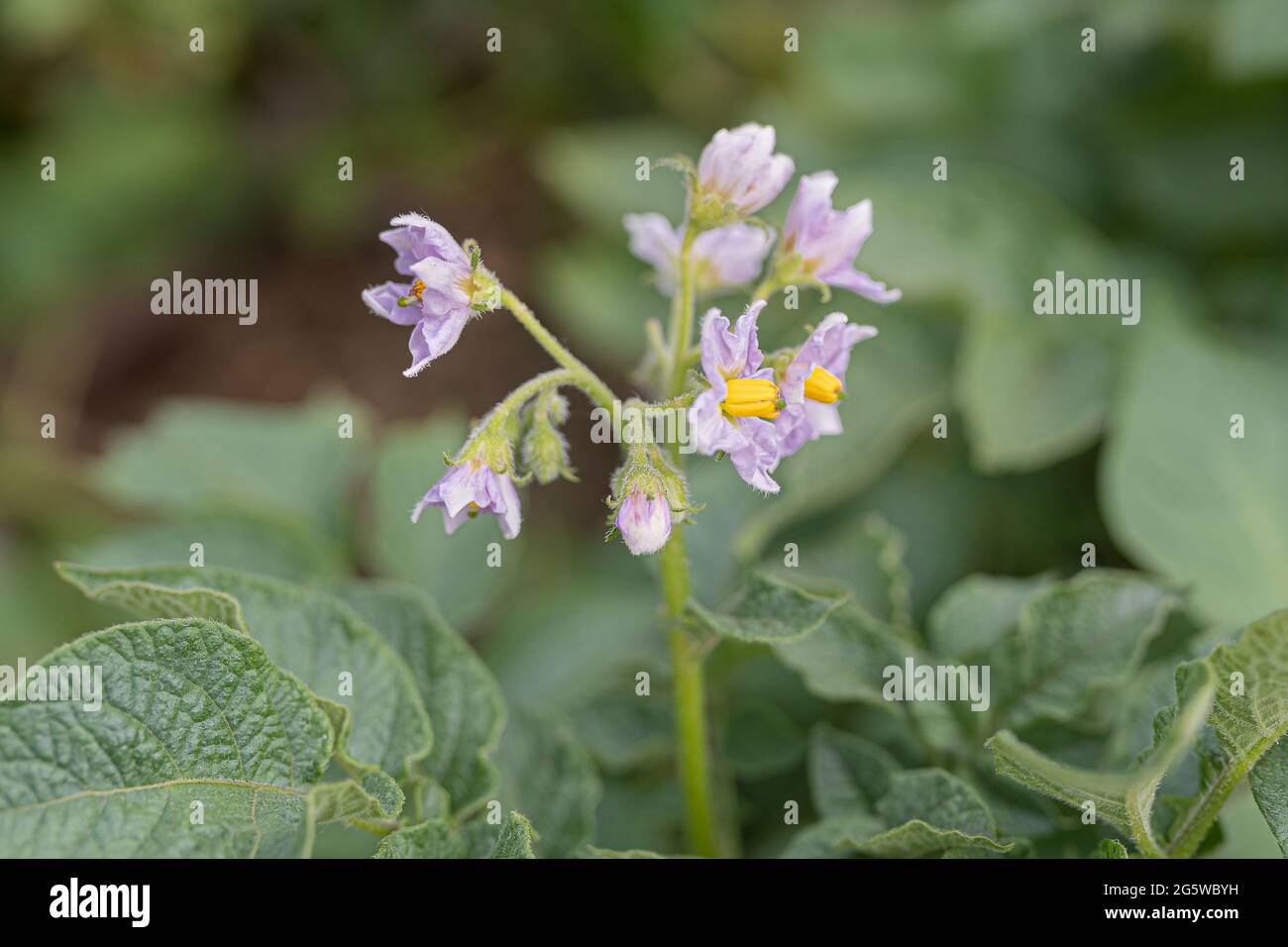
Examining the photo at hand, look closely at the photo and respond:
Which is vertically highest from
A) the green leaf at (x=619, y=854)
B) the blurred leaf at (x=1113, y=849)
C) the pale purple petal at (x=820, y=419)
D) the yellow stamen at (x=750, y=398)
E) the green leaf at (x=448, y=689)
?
the pale purple petal at (x=820, y=419)

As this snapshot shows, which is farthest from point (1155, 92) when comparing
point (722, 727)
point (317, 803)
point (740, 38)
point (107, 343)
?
point (107, 343)

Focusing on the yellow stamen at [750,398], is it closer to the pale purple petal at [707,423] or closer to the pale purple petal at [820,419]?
the pale purple petal at [707,423]

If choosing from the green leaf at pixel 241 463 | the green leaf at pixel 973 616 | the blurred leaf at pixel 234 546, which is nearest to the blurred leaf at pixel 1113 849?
the green leaf at pixel 973 616

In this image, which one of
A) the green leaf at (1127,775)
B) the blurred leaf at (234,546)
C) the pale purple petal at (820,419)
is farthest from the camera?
the blurred leaf at (234,546)

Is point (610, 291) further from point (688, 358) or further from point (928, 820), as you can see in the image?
point (928, 820)

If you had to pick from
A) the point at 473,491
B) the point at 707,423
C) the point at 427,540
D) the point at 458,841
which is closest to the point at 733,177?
the point at 707,423

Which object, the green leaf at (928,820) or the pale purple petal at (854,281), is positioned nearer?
the green leaf at (928,820)

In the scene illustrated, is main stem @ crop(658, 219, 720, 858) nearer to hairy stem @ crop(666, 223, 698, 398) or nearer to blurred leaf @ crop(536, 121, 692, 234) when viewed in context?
hairy stem @ crop(666, 223, 698, 398)

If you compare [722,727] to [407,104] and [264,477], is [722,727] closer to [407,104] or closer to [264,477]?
[264,477]
